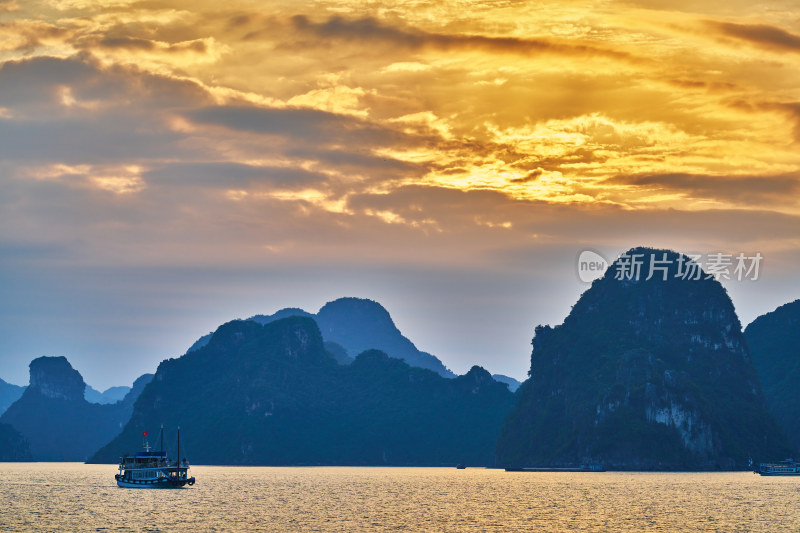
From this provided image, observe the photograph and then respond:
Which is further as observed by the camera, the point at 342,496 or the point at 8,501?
the point at 342,496

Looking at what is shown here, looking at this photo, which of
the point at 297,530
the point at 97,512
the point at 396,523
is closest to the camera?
the point at 297,530

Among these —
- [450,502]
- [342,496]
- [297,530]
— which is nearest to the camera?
[297,530]

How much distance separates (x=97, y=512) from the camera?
15450 centimetres

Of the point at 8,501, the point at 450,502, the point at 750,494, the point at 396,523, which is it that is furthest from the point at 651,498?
the point at 8,501

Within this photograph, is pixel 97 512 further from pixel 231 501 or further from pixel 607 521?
pixel 607 521

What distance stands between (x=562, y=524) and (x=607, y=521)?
7703 mm

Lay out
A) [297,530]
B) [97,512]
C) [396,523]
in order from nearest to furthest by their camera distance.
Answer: [297,530], [396,523], [97,512]

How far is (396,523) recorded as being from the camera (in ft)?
440

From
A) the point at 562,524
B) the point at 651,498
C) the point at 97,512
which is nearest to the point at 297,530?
the point at 562,524

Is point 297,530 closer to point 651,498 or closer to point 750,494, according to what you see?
point 651,498

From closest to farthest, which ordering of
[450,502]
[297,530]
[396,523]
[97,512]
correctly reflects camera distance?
[297,530]
[396,523]
[97,512]
[450,502]

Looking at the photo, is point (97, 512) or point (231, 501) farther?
point (231, 501)

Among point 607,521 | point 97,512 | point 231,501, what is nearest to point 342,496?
point 231,501

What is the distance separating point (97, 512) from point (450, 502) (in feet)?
193
